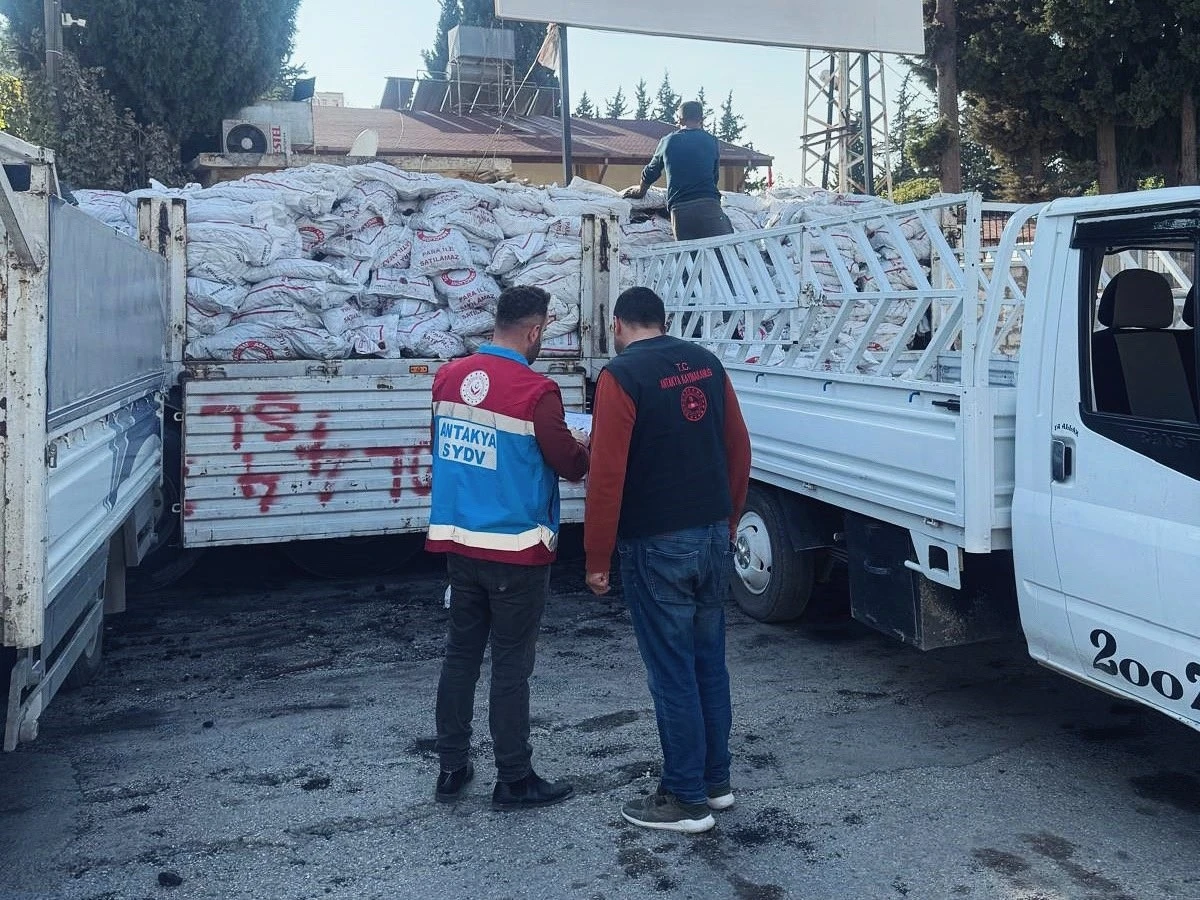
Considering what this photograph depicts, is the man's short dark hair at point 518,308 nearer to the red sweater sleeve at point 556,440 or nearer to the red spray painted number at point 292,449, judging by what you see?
the red sweater sleeve at point 556,440

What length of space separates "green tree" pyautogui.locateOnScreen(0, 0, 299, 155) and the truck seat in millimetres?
14907

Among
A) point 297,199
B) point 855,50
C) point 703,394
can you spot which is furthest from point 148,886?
point 855,50

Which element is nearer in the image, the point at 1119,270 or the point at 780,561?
the point at 1119,270

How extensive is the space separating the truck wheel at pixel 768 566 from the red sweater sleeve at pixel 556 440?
6.83 feet

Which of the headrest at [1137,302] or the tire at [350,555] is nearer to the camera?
the headrest at [1137,302]

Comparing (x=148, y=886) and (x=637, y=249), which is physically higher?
(x=637, y=249)

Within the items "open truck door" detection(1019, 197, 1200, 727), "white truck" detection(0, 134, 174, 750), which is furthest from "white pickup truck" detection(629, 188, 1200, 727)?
"white truck" detection(0, 134, 174, 750)

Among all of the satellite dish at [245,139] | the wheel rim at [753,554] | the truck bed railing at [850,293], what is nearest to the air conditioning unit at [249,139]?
the satellite dish at [245,139]

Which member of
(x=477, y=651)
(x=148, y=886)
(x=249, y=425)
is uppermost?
(x=249, y=425)

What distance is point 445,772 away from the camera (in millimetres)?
4047

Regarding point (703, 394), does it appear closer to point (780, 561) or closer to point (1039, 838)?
point (1039, 838)

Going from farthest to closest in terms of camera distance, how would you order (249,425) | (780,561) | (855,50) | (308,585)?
(855,50) < (308,585) < (249,425) < (780,561)

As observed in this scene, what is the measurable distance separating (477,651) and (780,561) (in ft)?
7.18

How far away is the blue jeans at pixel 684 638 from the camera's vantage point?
12.3ft
